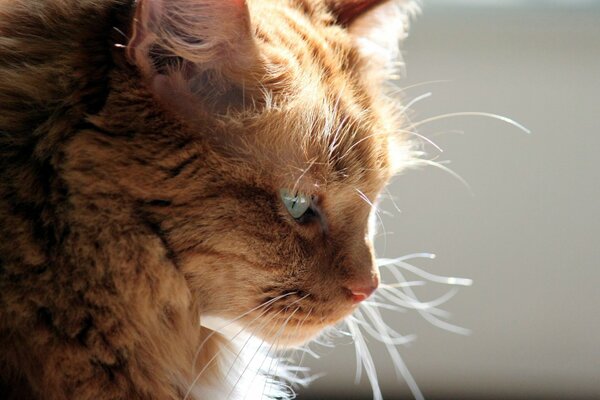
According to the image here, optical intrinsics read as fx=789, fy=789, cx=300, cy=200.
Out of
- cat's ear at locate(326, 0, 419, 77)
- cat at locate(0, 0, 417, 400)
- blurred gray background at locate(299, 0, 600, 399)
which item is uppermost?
blurred gray background at locate(299, 0, 600, 399)

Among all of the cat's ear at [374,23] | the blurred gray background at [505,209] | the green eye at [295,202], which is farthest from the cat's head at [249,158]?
the blurred gray background at [505,209]

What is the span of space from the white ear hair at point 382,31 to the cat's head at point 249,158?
198mm

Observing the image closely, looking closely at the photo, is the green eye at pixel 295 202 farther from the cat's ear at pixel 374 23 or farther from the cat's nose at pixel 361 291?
the cat's ear at pixel 374 23

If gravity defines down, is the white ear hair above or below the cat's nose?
above

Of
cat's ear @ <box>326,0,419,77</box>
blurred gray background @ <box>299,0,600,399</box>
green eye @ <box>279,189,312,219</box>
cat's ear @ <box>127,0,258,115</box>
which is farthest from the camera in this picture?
blurred gray background @ <box>299,0,600,399</box>

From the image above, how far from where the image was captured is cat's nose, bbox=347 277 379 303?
45.5 inches

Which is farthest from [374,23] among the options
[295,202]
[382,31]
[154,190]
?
[154,190]

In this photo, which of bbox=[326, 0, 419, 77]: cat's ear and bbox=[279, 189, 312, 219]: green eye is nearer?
bbox=[279, 189, 312, 219]: green eye

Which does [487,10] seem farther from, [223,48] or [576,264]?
[223,48]

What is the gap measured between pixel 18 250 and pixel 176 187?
8.2 inches

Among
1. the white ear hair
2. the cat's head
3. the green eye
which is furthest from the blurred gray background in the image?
the green eye

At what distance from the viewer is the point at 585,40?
210 centimetres

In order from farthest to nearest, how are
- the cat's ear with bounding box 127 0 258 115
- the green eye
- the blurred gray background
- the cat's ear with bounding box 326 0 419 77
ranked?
1. the blurred gray background
2. the cat's ear with bounding box 326 0 419 77
3. the green eye
4. the cat's ear with bounding box 127 0 258 115

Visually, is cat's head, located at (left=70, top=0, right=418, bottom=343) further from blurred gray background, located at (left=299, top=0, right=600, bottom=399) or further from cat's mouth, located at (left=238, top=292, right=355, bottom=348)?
blurred gray background, located at (left=299, top=0, right=600, bottom=399)
